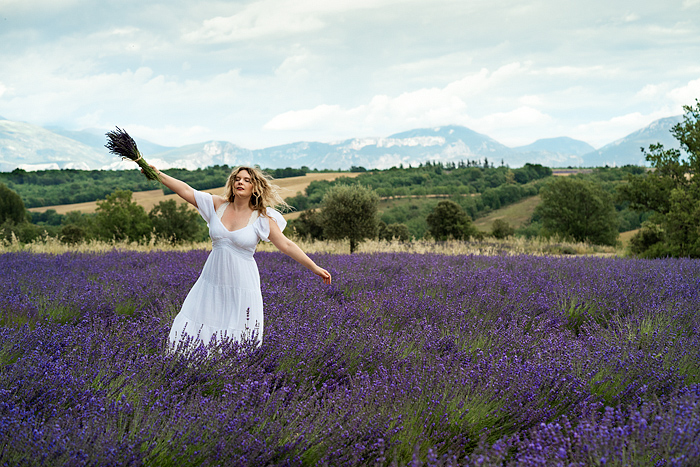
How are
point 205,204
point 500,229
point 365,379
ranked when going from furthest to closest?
point 500,229
point 205,204
point 365,379

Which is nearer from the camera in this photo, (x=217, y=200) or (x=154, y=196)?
(x=217, y=200)

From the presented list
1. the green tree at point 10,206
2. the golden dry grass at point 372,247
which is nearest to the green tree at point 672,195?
the golden dry grass at point 372,247

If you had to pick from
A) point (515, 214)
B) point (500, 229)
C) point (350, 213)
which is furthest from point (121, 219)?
point (515, 214)

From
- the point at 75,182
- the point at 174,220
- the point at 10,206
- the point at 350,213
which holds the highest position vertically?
the point at 75,182

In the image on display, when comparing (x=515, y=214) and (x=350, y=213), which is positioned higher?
(x=350, y=213)

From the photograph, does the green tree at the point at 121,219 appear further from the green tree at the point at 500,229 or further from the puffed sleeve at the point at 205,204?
the puffed sleeve at the point at 205,204

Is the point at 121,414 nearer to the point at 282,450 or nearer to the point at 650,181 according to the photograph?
the point at 282,450

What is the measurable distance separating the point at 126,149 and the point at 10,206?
57.9 m

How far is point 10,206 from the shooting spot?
162 feet

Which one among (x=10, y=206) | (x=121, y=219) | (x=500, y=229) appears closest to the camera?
(x=121, y=219)

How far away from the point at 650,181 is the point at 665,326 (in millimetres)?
15506

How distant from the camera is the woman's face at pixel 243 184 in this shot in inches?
130

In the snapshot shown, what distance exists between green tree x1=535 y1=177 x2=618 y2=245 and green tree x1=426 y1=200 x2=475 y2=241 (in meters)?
16.7

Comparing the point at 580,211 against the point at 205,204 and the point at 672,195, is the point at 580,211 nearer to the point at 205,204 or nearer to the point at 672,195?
the point at 672,195
